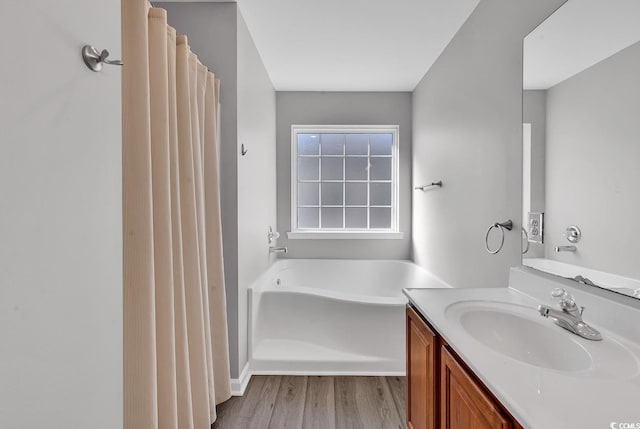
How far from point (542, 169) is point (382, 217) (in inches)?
91.7

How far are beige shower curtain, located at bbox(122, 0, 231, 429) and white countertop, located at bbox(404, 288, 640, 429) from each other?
104 centimetres

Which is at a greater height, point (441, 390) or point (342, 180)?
point (342, 180)

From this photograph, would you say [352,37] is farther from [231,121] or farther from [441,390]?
[441,390]

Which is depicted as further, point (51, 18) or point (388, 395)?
point (388, 395)

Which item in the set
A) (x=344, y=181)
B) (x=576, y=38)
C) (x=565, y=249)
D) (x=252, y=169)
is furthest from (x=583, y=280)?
(x=344, y=181)

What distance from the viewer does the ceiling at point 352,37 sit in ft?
6.57

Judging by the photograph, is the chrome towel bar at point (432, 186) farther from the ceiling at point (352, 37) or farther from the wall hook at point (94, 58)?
the wall hook at point (94, 58)

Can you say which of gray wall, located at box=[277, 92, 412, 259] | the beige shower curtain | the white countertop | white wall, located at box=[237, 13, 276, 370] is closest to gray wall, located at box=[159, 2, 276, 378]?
white wall, located at box=[237, 13, 276, 370]

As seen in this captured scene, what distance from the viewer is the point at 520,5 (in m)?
1.52

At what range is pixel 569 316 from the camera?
1.01m

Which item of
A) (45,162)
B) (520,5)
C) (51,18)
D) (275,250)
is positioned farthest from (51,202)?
(275,250)

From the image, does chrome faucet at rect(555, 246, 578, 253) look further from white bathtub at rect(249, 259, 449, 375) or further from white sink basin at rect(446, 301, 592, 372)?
white bathtub at rect(249, 259, 449, 375)

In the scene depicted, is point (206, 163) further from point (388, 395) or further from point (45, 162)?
point (388, 395)

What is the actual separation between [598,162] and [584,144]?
9 centimetres
